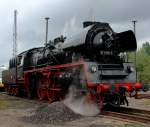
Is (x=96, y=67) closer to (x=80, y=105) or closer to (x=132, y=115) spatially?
(x=80, y=105)

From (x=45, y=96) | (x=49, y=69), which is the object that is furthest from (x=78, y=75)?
(x=45, y=96)

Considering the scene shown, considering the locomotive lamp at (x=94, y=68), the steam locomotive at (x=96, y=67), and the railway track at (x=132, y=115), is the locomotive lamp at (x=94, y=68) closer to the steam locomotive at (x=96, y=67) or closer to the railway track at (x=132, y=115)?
the steam locomotive at (x=96, y=67)

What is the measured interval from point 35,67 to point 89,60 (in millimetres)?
8444

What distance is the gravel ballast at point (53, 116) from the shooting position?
47.3ft

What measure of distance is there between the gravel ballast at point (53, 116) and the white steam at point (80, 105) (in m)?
0.94

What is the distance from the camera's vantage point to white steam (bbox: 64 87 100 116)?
54.9 feet

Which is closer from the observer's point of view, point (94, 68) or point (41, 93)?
point (94, 68)

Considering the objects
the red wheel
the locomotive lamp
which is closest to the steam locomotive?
the locomotive lamp

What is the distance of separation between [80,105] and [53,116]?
2.95 metres

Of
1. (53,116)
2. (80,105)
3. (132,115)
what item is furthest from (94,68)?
(53,116)

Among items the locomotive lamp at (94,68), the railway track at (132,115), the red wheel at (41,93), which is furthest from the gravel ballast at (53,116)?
the red wheel at (41,93)

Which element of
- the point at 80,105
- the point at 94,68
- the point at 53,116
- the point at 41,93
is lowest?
the point at 53,116

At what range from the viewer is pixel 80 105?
17.7 metres

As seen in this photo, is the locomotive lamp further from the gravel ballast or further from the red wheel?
the red wheel
